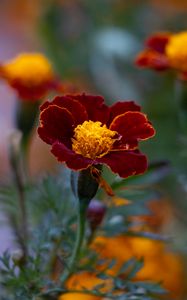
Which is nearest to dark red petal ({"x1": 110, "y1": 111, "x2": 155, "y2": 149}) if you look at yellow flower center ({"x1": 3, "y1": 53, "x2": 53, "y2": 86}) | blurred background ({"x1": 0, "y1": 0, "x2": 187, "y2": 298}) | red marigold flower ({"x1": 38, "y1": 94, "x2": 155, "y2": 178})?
red marigold flower ({"x1": 38, "y1": 94, "x2": 155, "y2": 178})

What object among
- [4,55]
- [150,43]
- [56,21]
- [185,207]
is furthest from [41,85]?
[4,55]

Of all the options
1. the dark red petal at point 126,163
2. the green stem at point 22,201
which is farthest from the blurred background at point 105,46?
the dark red petal at point 126,163

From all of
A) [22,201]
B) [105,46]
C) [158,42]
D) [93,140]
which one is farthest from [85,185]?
[105,46]

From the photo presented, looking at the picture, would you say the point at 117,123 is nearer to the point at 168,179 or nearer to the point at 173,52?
the point at 173,52

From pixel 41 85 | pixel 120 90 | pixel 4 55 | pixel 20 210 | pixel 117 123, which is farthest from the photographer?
pixel 4 55

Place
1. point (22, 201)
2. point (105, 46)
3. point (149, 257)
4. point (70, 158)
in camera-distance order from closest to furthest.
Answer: point (70, 158) < point (22, 201) < point (149, 257) < point (105, 46)

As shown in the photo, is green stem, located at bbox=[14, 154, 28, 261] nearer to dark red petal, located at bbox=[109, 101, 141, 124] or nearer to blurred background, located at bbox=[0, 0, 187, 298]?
dark red petal, located at bbox=[109, 101, 141, 124]

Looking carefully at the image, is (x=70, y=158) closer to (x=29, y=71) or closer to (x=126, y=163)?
(x=126, y=163)
